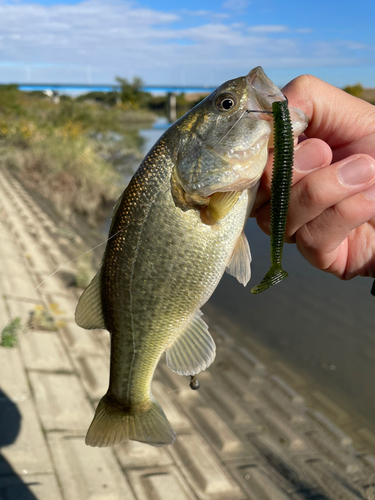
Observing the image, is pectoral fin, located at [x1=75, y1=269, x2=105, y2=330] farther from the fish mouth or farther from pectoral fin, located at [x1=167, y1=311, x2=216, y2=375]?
the fish mouth

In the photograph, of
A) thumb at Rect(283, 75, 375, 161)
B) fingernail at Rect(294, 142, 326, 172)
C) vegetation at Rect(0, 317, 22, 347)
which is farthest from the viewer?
vegetation at Rect(0, 317, 22, 347)

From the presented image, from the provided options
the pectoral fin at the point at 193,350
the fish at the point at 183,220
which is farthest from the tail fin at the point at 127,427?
the pectoral fin at the point at 193,350

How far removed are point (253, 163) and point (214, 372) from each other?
4.31 meters

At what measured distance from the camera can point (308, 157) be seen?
211cm

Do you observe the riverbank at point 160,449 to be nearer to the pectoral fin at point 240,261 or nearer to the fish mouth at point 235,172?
the pectoral fin at point 240,261

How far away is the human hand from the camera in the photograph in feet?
6.73

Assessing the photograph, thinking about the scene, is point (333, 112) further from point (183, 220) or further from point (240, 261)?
point (183, 220)

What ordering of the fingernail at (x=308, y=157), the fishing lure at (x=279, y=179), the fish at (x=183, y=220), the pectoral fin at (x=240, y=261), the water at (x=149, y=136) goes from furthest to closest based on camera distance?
the water at (x=149, y=136) < the fingernail at (x=308, y=157) < the pectoral fin at (x=240, y=261) < the fish at (x=183, y=220) < the fishing lure at (x=279, y=179)

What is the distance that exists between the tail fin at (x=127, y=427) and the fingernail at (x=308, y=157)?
4.81ft

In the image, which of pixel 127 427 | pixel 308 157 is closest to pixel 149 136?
pixel 308 157

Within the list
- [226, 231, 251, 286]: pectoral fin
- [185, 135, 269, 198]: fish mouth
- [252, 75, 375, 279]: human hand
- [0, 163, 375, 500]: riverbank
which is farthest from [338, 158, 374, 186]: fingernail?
[0, 163, 375, 500]: riverbank

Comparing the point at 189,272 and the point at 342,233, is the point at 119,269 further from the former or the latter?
the point at 342,233

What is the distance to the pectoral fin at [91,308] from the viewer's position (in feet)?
6.63

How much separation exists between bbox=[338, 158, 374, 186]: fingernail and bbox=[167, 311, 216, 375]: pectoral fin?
99 cm
